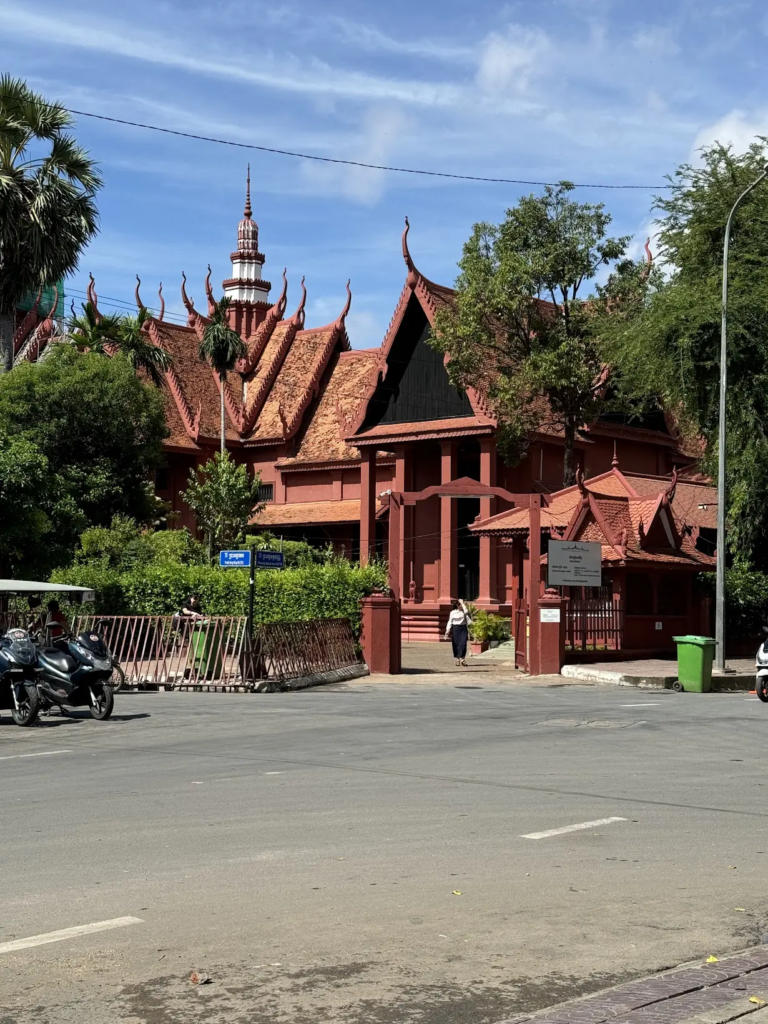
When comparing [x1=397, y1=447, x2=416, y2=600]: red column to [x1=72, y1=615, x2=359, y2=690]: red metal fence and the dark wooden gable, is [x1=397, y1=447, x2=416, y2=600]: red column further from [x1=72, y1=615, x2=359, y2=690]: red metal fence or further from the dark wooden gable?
[x1=72, y1=615, x2=359, y2=690]: red metal fence

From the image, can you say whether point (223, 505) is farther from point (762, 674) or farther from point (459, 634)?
point (762, 674)

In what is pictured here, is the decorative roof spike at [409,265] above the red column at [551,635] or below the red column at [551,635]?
above

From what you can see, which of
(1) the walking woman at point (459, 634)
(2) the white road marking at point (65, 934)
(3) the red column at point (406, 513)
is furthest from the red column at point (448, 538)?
(2) the white road marking at point (65, 934)

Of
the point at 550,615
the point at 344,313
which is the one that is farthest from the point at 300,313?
the point at 550,615

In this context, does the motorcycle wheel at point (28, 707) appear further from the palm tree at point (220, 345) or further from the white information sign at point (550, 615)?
the palm tree at point (220, 345)

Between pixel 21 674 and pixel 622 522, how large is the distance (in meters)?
19.5

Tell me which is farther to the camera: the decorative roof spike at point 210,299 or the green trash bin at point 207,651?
the decorative roof spike at point 210,299

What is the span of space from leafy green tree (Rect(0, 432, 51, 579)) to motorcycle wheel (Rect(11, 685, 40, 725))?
12.2 m

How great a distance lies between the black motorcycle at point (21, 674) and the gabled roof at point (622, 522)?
17.5 meters

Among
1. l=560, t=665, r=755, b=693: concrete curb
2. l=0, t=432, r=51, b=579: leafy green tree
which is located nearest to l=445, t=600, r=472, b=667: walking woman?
l=560, t=665, r=755, b=693: concrete curb

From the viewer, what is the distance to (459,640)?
103ft

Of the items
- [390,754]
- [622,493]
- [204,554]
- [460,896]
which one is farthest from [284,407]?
[460,896]

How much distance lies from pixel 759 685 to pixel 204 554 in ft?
71.7

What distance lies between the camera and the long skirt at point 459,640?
31281 millimetres
